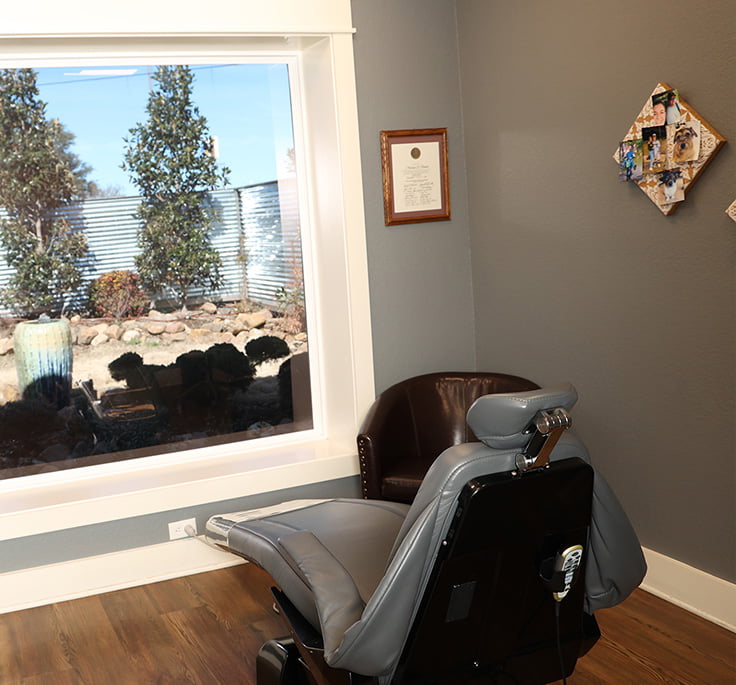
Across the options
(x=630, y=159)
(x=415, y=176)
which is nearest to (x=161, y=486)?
(x=415, y=176)

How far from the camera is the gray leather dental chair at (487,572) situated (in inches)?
70.2

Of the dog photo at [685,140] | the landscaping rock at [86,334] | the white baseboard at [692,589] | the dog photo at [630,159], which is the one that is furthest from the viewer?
the landscaping rock at [86,334]

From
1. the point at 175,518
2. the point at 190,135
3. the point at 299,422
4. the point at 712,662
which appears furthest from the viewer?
the point at 299,422

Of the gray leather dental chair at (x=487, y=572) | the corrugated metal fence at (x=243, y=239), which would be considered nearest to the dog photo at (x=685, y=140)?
the gray leather dental chair at (x=487, y=572)

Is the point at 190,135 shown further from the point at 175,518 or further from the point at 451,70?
the point at 175,518

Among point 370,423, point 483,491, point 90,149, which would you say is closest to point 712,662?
point 483,491

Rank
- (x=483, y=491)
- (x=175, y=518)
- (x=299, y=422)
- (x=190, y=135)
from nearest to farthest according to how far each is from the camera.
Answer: (x=483, y=491)
(x=175, y=518)
(x=190, y=135)
(x=299, y=422)

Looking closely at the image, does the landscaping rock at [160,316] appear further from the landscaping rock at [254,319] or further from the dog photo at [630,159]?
the dog photo at [630,159]

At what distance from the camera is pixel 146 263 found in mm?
3799

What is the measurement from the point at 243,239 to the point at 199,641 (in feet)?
6.20

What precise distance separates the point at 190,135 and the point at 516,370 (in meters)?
1.89

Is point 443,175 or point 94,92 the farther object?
point 443,175

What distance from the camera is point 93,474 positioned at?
12.3ft

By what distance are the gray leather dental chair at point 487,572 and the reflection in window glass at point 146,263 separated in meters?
1.84
